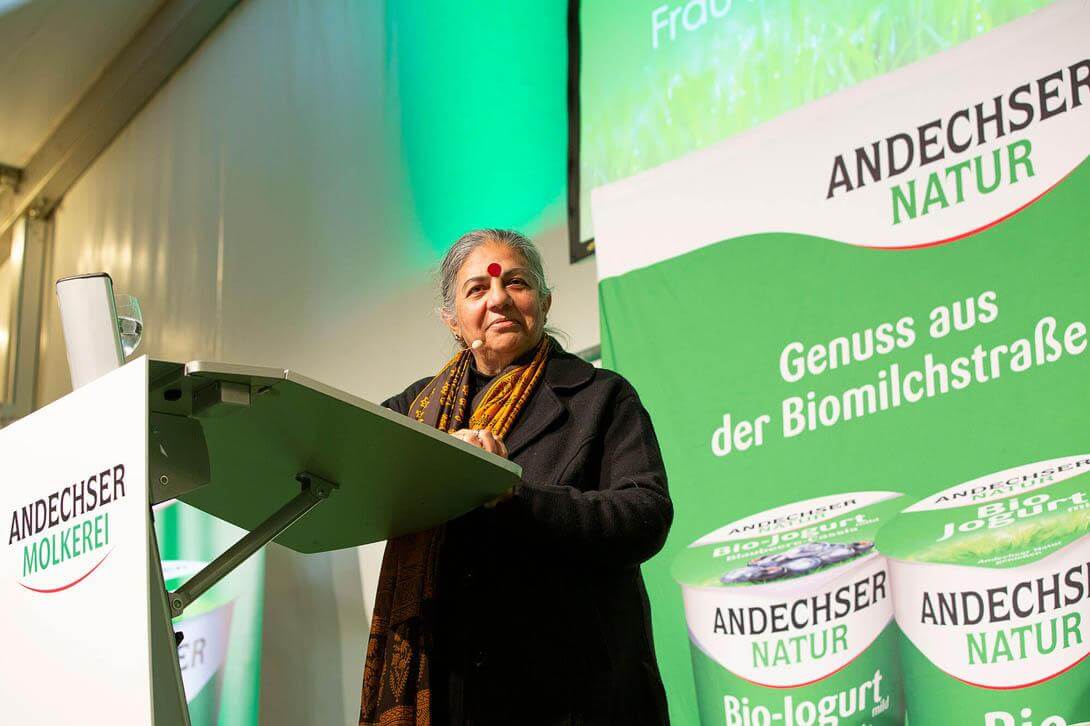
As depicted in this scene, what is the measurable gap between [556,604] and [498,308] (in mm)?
516

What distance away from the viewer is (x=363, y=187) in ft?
14.6

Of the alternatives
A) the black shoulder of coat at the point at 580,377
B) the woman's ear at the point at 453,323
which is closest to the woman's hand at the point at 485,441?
the black shoulder of coat at the point at 580,377

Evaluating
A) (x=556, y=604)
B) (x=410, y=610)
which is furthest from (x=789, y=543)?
(x=410, y=610)

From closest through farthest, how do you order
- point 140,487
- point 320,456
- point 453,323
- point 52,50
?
point 140,487 < point 320,456 < point 453,323 < point 52,50

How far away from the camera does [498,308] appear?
1.96 metres

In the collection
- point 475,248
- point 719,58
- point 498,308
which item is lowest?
point 498,308

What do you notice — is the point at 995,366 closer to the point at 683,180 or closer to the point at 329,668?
the point at 683,180

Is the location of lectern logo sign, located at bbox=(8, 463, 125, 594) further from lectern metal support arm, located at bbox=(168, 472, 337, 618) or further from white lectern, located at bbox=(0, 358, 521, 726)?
lectern metal support arm, located at bbox=(168, 472, 337, 618)

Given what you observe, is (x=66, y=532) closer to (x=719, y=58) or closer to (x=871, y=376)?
(x=871, y=376)

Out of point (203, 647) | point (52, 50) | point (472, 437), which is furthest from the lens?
point (52, 50)

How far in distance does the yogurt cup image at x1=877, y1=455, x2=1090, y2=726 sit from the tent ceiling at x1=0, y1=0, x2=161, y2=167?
494cm

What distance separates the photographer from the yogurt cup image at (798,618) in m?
2.26

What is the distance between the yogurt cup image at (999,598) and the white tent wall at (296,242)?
4.38 feet

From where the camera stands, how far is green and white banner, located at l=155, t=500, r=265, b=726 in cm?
376
